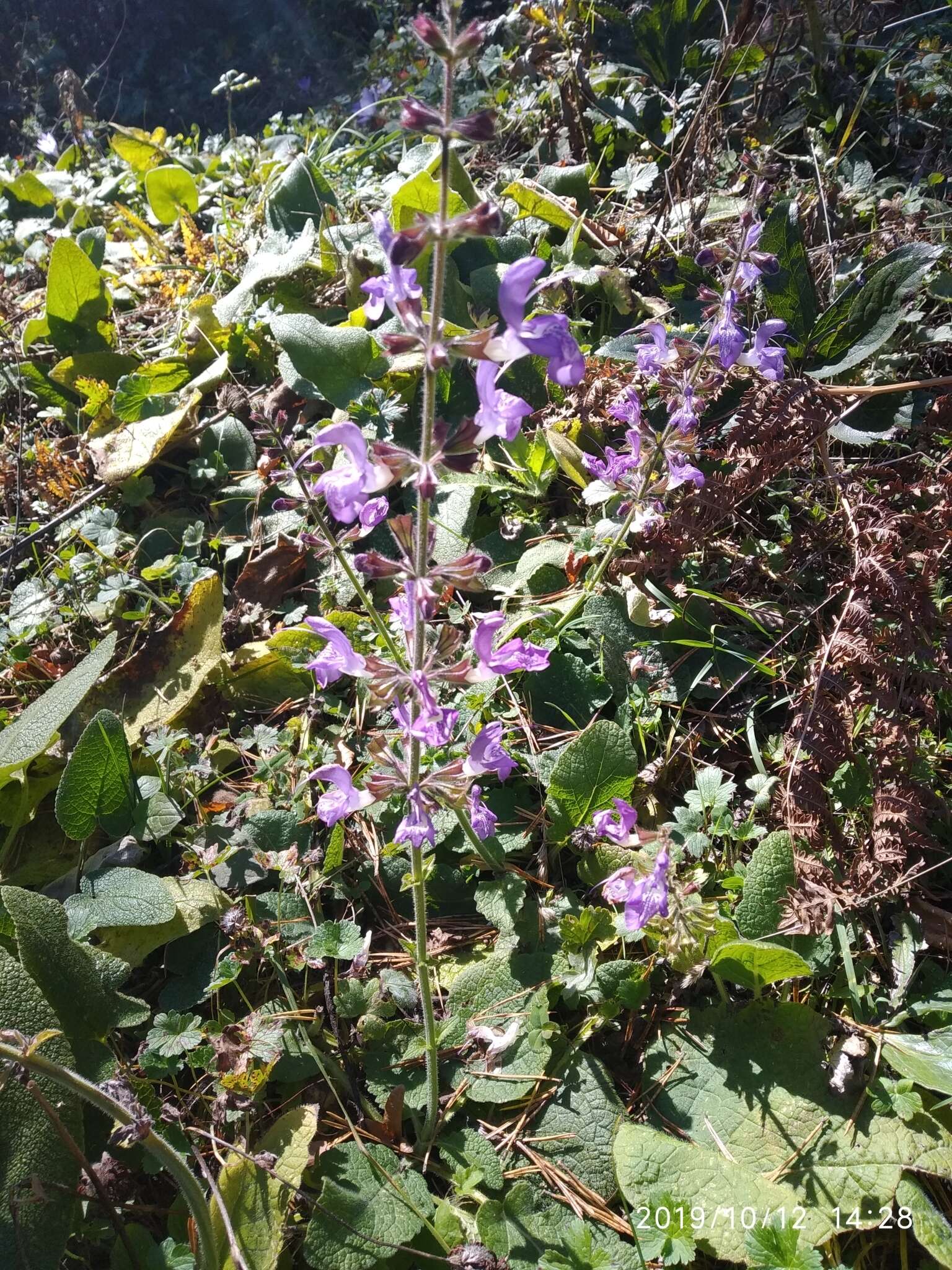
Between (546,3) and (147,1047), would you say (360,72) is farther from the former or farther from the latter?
(147,1047)

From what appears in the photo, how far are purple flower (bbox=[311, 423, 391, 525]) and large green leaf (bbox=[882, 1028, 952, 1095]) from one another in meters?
1.62

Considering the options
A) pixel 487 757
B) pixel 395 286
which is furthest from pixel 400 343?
pixel 487 757

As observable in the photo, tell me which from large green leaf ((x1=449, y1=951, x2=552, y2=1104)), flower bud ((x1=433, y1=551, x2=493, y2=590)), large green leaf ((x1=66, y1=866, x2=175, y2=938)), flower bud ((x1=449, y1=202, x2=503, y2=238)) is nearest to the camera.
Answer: flower bud ((x1=449, y1=202, x2=503, y2=238))

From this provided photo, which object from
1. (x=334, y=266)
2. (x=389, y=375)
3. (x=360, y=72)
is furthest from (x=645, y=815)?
(x=360, y=72)

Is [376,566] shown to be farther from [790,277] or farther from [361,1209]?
[790,277]

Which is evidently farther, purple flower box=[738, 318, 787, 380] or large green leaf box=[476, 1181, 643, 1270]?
purple flower box=[738, 318, 787, 380]

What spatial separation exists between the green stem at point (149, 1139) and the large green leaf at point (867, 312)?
281 cm

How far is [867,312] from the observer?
284cm

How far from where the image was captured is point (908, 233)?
122 inches

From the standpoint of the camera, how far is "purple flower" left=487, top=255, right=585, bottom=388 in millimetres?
1310

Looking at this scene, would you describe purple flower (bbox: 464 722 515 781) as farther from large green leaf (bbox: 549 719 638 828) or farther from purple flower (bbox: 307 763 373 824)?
large green leaf (bbox: 549 719 638 828)

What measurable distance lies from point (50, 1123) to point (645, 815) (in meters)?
1.57

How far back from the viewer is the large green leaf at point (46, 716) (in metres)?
2.36

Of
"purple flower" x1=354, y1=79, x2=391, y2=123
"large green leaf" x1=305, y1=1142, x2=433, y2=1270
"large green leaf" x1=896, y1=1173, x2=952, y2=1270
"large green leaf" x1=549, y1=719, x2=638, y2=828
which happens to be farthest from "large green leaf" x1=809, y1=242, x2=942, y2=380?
"purple flower" x1=354, y1=79, x2=391, y2=123
